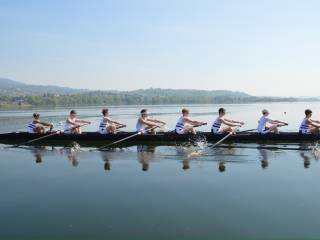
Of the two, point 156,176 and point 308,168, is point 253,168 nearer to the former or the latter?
point 308,168

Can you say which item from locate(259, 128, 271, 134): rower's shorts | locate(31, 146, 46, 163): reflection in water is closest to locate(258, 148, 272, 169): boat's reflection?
locate(259, 128, 271, 134): rower's shorts

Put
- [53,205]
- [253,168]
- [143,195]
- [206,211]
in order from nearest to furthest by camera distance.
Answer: [206,211] < [53,205] < [143,195] < [253,168]

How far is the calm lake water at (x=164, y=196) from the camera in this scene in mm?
7992

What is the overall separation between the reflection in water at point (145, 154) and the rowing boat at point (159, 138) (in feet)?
2.20

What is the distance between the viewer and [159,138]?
19422mm

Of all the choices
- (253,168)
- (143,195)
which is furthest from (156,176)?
(253,168)

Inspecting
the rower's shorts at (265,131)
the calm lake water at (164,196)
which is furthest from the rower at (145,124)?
the rower's shorts at (265,131)

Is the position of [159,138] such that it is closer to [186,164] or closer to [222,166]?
[186,164]

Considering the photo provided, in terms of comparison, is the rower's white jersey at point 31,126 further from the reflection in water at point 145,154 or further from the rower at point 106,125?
the reflection in water at point 145,154

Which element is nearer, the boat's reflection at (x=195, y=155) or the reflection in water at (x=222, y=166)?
the reflection in water at (x=222, y=166)

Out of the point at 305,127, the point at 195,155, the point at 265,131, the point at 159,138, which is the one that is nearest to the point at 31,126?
the point at 159,138

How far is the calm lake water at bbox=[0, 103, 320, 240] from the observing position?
7.99m

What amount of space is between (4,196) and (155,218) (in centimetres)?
425

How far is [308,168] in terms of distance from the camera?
43.1ft
